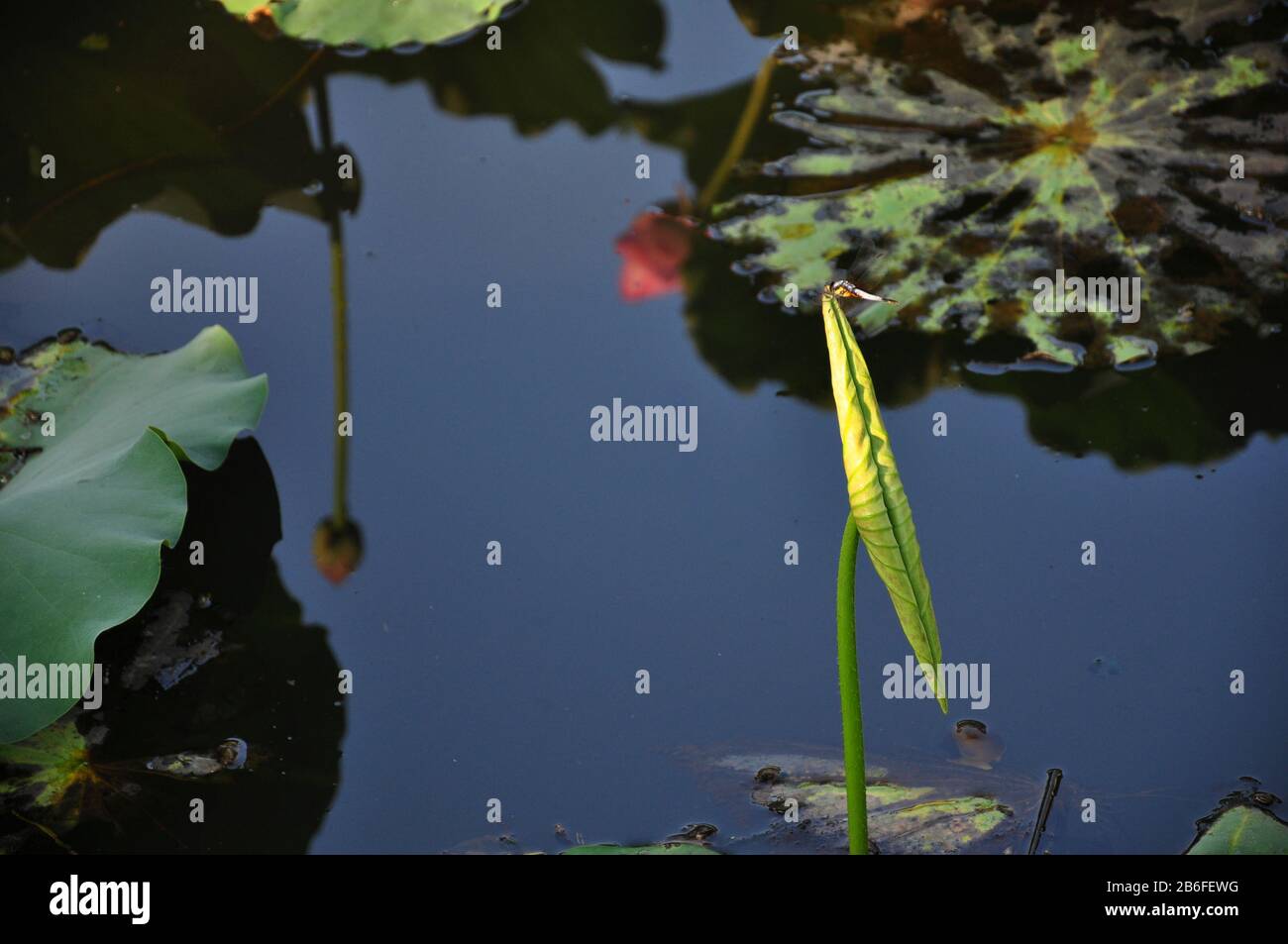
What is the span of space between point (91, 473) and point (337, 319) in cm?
65

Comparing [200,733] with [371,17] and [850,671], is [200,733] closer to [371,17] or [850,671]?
[850,671]

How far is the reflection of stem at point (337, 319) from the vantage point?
2027 millimetres

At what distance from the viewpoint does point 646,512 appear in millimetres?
1999

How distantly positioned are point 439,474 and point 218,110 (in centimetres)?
108

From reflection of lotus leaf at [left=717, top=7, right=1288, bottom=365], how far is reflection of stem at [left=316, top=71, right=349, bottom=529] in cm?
79

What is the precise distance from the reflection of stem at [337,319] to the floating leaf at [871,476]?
1.15 meters

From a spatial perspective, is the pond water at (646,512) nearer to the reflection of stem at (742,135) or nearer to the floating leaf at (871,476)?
the reflection of stem at (742,135)

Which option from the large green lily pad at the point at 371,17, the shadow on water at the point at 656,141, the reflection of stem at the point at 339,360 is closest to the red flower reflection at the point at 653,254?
the shadow on water at the point at 656,141

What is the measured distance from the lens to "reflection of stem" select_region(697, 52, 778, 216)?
7.64 ft

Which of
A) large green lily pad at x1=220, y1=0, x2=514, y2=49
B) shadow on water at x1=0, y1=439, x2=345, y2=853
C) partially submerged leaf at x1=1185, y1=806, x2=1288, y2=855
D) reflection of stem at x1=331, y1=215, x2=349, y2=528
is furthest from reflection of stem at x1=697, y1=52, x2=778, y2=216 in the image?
partially submerged leaf at x1=1185, y1=806, x2=1288, y2=855

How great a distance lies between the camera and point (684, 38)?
2541 millimetres

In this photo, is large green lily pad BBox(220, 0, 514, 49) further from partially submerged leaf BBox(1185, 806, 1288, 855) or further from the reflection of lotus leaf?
partially submerged leaf BBox(1185, 806, 1288, 855)

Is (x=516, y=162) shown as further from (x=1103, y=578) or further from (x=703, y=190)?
(x=1103, y=578)

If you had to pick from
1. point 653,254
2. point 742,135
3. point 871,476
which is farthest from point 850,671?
point 742,135
